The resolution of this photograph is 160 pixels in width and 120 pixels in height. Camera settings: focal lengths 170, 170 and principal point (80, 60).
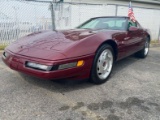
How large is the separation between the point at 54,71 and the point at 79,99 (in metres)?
0.57

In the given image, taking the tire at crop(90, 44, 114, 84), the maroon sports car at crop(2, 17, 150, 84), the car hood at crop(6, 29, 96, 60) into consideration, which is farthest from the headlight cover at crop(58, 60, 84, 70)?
the tire at crop(90, 44, 114, 84)

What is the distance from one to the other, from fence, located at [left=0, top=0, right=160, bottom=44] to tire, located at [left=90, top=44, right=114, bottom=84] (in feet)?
13.2

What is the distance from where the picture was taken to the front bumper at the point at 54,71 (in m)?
2.32

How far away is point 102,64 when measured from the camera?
119 inches

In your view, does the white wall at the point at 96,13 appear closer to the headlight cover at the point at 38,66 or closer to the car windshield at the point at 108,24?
the car windshield at the point at 108,24

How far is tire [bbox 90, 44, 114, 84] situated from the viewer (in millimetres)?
2811

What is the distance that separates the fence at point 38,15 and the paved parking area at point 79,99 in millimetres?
2928

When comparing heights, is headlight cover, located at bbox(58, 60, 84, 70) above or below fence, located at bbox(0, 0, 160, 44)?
below

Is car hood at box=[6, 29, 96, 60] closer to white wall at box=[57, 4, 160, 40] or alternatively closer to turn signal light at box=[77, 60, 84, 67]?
turn signal light at box=[77, 60, 84, 67]

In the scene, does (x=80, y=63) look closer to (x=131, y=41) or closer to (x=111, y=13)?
(x=131, y=41)

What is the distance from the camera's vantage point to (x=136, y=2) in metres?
14.4

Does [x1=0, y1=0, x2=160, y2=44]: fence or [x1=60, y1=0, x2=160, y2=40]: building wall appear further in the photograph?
[x1=60, y1=0, x2=160, y2=40]: building wall

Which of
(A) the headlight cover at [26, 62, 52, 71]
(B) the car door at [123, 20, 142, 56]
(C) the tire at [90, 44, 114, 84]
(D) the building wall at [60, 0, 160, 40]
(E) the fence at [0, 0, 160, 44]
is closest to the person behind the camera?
(A) the headlight cover at [26, 62, 52, 71]

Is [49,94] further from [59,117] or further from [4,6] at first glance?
[4,6]
